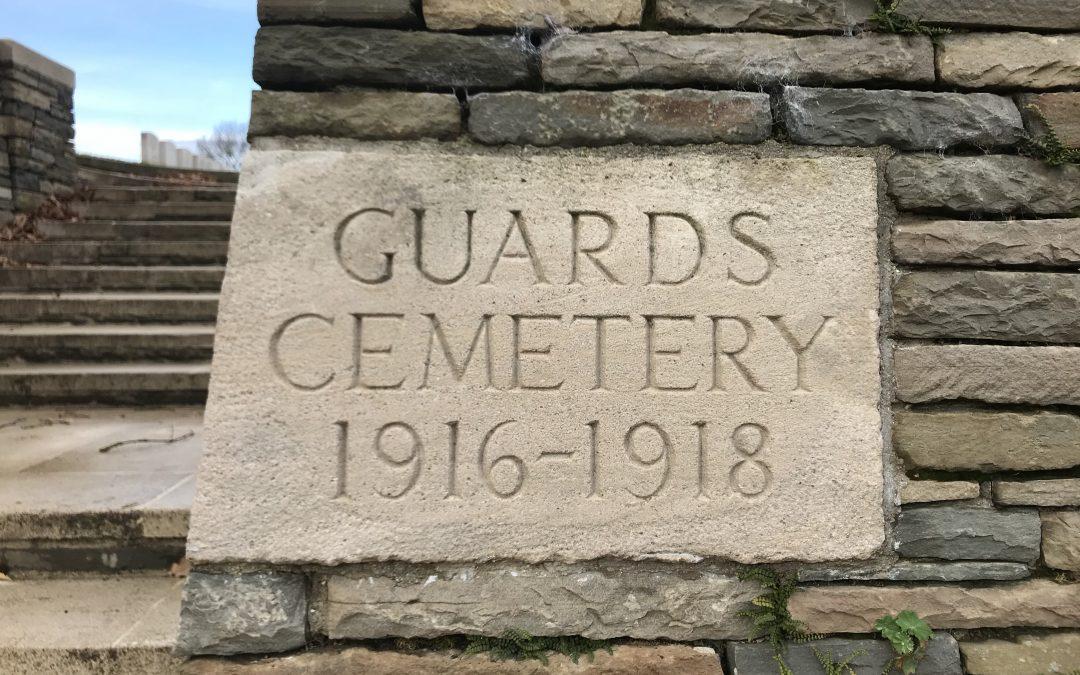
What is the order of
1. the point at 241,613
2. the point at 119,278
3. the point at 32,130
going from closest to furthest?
the point at 241,613 → the point at 119,278 → the point at 32,130

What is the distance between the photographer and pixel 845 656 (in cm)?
160

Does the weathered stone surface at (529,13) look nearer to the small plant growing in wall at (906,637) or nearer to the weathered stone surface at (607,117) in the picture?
the weathered stone surface at (607,117)

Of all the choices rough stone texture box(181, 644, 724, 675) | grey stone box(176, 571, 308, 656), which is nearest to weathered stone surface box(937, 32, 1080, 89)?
rough stone texture box(181, 644, 724, 675)

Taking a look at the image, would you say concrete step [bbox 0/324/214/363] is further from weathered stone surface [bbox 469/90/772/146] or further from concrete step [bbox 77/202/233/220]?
weathered stone surface [bbox 469/90/772/146]

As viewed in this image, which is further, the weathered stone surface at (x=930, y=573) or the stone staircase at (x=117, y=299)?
the stone staircase at (x=117, y=299)

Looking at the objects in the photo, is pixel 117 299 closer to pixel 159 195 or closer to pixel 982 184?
pixel 159 195

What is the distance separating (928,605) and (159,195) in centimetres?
666

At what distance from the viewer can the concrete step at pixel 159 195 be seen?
6.17m

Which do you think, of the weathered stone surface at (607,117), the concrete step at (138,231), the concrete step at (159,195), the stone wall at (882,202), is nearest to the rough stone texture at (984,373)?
the stone wall at (882,202)

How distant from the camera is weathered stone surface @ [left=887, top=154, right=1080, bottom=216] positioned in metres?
1.62

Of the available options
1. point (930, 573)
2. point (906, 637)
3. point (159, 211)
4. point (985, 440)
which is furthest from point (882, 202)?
point (159, 211)

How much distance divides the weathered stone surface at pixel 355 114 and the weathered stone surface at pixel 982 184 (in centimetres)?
109

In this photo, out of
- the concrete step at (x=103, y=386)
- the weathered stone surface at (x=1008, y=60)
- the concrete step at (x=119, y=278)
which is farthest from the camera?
the concrete step at (x=119, y=278)

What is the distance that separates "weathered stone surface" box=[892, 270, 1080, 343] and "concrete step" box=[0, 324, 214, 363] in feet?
11.9
